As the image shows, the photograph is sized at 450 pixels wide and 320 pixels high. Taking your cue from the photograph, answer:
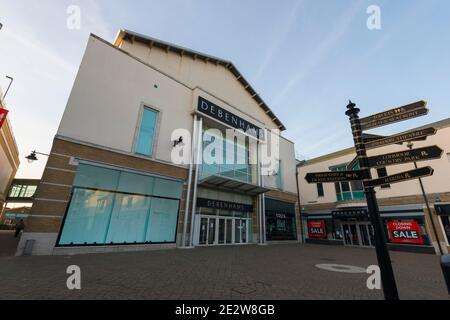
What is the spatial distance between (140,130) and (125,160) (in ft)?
7.69

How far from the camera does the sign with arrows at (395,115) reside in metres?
3.94

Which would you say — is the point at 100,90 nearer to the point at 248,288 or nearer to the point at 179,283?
the point at 179,283

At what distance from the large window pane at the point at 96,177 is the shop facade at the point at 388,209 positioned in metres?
20.3

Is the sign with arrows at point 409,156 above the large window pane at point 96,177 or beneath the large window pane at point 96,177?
beneath

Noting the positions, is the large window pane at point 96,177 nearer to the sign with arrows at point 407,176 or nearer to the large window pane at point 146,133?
the large window pane at point 146,133

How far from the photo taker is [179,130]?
48.7 ft

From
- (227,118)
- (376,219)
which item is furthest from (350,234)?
(376,219)

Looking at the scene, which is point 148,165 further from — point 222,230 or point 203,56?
point 203,56

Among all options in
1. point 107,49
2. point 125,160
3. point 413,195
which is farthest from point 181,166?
point 413,195

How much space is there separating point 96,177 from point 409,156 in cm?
1277

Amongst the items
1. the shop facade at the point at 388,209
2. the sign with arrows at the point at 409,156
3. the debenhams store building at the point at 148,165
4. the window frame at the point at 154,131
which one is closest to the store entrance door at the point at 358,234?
the shop facade at the point at 388,209

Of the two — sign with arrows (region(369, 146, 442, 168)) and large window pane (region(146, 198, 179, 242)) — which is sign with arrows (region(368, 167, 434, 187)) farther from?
large window pane (region(146, 198, 179, 242))

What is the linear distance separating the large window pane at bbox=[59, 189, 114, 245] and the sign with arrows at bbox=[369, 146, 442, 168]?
11.9 meters

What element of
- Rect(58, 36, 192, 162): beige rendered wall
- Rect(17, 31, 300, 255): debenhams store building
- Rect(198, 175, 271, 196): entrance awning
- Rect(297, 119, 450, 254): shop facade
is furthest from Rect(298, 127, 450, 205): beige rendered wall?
A: Rect(58, 36, 192, 162): beige rendered wall
